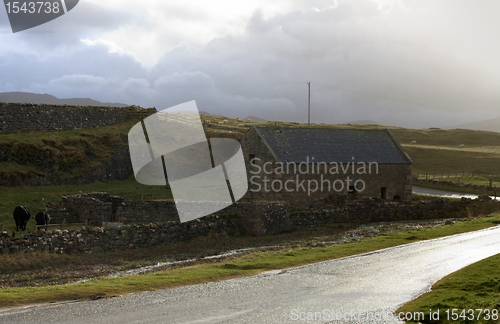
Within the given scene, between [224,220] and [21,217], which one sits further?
[224,220]

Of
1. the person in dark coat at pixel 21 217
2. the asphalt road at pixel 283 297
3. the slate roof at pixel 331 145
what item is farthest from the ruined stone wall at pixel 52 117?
the asphalt road at pixel 283 297

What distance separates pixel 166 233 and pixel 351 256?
9.18 meters

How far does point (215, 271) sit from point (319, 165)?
2454 cm

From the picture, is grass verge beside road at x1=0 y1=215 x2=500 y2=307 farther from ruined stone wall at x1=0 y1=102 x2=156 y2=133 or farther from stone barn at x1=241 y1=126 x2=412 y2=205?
ruined stone wall at x1=0 y1=102 x2=156 y2=133

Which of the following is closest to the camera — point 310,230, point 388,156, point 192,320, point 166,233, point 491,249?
point 192,320

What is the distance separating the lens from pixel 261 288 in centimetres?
1439

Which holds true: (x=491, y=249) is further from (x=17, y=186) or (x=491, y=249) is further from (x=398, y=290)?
(x=17, y=186)

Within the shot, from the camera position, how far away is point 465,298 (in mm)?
12078

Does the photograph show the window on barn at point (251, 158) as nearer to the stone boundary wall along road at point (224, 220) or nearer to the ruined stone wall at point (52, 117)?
the stone boundary wall along road at point (224, 220)

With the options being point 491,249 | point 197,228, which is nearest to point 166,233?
A: point 197,228

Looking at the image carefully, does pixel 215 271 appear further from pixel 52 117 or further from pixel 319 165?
pixel 52 117

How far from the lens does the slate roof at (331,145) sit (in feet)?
134

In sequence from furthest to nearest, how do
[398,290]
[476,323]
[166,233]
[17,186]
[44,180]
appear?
[44,180], [17,186], [166,233], [398,290], [476,323]

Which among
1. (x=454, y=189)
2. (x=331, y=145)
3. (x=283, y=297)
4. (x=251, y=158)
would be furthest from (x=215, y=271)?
(x=454, y=189)
